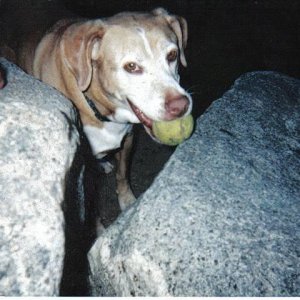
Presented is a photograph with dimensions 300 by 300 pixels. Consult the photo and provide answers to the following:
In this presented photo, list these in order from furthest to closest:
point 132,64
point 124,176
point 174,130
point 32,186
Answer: point 124,176 → point 132,64 → point 174,130 → point 32,186

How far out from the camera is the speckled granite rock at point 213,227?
1.41 metres

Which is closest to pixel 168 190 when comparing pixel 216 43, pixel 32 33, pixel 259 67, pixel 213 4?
pixel 32 33

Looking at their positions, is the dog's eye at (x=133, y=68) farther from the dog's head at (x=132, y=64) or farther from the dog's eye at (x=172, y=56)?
the dog's eye at (x=172, y=56)

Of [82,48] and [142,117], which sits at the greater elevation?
[82,48]

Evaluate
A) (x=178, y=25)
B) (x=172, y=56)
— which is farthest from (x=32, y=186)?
(x=178, y=25)

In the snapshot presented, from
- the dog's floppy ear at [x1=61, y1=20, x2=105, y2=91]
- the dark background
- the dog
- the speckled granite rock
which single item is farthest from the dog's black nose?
the dark background

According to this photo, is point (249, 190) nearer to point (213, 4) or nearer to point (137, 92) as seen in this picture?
point (137, 92)

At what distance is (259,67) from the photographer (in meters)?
5.26

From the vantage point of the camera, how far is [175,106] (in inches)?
86.7

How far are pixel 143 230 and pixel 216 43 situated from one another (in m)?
4.95

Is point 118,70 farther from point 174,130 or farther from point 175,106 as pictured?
point 174,130

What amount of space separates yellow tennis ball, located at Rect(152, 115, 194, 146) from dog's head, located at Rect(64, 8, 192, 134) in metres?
0.04

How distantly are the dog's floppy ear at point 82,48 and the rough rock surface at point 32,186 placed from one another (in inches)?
22.5

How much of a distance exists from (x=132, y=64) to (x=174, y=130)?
56cm
